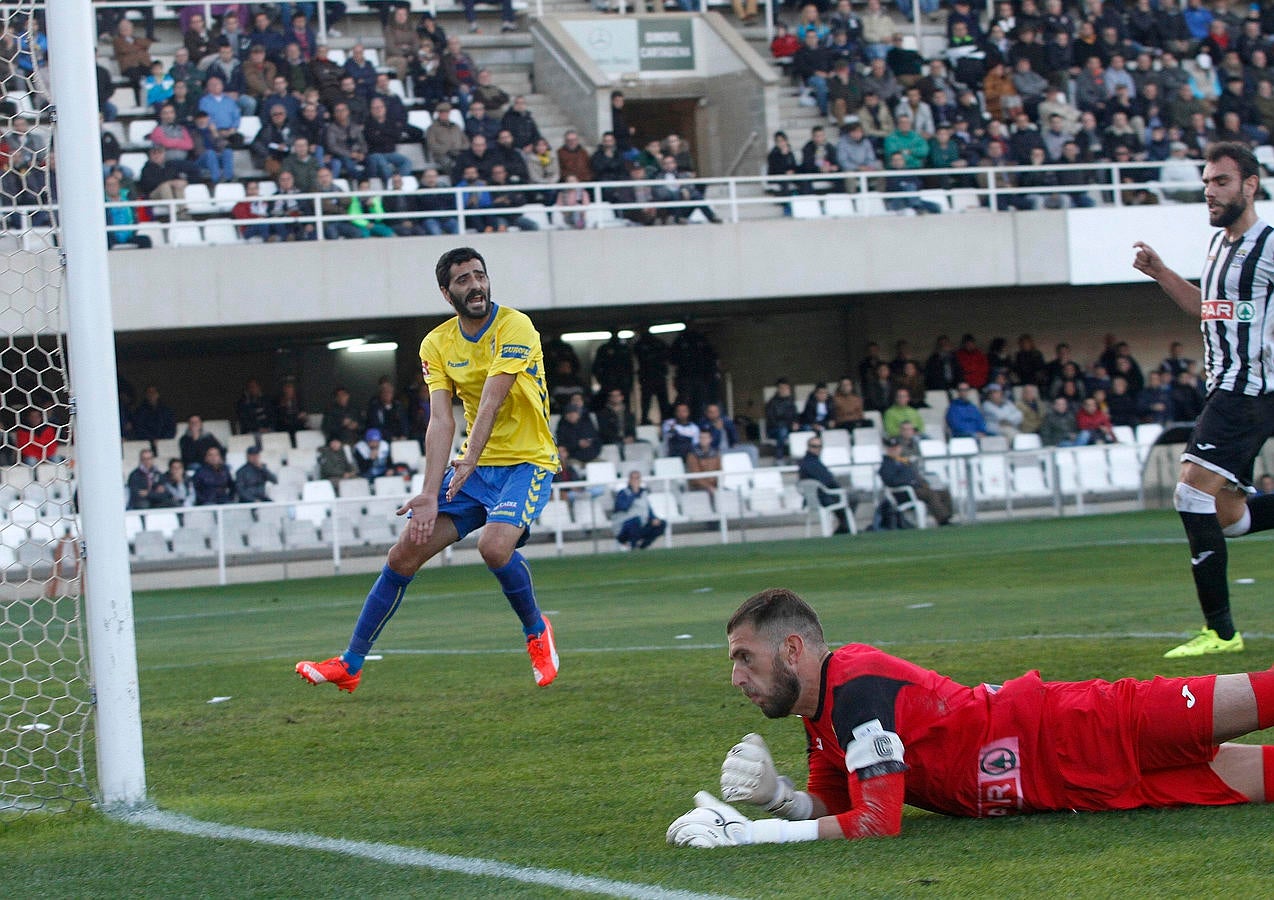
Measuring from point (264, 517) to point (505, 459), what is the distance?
12.0 m

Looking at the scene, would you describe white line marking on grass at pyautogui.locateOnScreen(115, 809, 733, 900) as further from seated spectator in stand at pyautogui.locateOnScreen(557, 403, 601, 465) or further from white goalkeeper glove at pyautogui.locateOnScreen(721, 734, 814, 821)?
seated spectator in stand at pyautogui.locateOnScreen(557, 403, 601, 465)

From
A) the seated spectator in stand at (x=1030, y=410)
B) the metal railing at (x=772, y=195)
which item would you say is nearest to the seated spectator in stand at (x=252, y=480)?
the metal railing at (x=772, y=195)

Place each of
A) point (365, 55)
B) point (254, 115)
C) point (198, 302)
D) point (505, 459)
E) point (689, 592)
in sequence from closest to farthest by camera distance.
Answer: point (505, 459) < point (689, 592) < point (198, 302) < point (254, 115) < point (365, 55)

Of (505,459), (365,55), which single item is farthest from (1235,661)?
(365,55)

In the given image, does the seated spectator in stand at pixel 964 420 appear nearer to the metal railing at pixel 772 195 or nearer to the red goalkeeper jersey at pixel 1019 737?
the metal railing at pixel 772 195

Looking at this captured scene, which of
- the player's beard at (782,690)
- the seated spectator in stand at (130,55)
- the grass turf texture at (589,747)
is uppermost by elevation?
the seated spectator in stand at (130,55)

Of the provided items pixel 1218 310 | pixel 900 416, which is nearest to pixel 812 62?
pixel 900 416

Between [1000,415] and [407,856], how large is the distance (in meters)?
20.6

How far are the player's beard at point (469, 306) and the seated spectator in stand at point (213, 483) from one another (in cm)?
1330

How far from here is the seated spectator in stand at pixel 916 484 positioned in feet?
66.8

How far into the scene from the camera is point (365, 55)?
2512cm

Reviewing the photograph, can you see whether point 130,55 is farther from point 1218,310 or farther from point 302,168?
point 1218,310

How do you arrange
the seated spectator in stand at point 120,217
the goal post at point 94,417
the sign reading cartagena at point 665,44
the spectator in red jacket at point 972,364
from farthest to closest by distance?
the sign reading cartagena at point 665,44, the spectator in red jacket at point 972,364, the seated spectator in stand at point 120,217, the goal post at point 94,417

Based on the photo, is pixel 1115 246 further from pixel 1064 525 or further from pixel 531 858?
pixel 531 858
